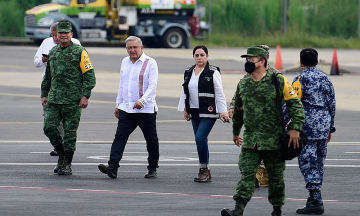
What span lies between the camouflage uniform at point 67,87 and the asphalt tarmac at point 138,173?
0.64 meters

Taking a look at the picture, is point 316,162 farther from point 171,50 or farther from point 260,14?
point 260,14

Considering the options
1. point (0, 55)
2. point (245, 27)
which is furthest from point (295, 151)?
point (245, 27)

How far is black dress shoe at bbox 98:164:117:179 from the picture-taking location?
1017cm

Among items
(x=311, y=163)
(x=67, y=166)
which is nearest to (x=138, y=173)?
(x=67, y=166)

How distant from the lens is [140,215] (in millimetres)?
7910

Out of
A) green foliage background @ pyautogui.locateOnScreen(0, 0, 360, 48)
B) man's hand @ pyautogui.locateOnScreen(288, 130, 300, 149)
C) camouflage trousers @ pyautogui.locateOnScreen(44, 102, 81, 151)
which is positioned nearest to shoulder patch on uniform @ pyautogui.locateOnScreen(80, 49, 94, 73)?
camouflage trousers @ pyautogui.locateOnScreen(44, 102, 81, 151)

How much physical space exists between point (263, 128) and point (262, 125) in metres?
0.03

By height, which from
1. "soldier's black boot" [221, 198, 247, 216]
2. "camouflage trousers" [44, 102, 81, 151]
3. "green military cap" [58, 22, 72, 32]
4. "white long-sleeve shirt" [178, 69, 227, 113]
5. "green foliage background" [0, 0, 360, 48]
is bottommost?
"green foliage background" [0, 0, 360, 48]

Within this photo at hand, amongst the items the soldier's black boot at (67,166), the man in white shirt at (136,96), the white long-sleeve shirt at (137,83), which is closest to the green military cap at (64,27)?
the man in white shirt at (136,96)

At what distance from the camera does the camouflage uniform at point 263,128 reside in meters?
7.65

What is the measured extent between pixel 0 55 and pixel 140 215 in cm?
2707

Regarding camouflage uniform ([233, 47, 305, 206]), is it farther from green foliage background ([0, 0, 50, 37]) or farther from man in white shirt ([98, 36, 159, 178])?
green foliage background ([0, 0, 50, 37])

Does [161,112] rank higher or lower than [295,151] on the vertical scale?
lower

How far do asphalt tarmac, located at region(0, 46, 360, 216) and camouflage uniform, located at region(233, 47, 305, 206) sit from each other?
1.87 ft
